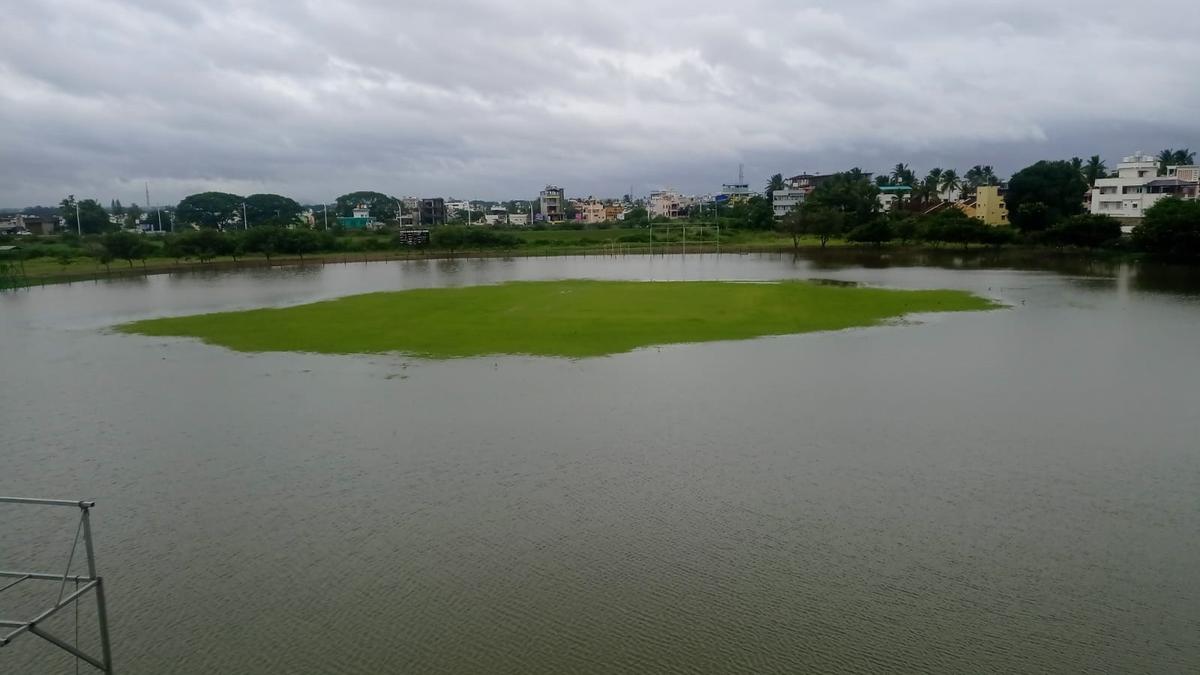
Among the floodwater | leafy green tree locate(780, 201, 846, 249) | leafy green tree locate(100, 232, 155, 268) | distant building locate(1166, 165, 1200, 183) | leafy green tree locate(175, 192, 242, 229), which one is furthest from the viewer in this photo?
leafy green tree locate(175, 192, 242, 229)

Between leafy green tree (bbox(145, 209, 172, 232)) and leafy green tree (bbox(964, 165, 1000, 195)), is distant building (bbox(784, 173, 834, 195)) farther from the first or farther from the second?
leafy green tree (bbox(145, 209, 172, 232))

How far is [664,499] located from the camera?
10641 millimetres

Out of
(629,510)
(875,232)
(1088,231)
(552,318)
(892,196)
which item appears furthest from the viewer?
(892,196)

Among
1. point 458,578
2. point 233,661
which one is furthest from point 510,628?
point 233,661

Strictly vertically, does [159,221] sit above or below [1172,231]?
above

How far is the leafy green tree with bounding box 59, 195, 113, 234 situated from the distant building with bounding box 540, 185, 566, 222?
2663 inches

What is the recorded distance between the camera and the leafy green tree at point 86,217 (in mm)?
97062

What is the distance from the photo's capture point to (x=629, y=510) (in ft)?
33.8

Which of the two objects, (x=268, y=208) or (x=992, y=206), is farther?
(x=268, y=208)

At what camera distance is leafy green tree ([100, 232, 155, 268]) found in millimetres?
55812

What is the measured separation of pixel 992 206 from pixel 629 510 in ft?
246

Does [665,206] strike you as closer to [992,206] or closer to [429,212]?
[429,212]

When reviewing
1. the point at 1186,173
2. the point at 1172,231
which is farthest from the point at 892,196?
the point at 1172,231

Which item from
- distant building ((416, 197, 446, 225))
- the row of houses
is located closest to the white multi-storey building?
the row of houses
